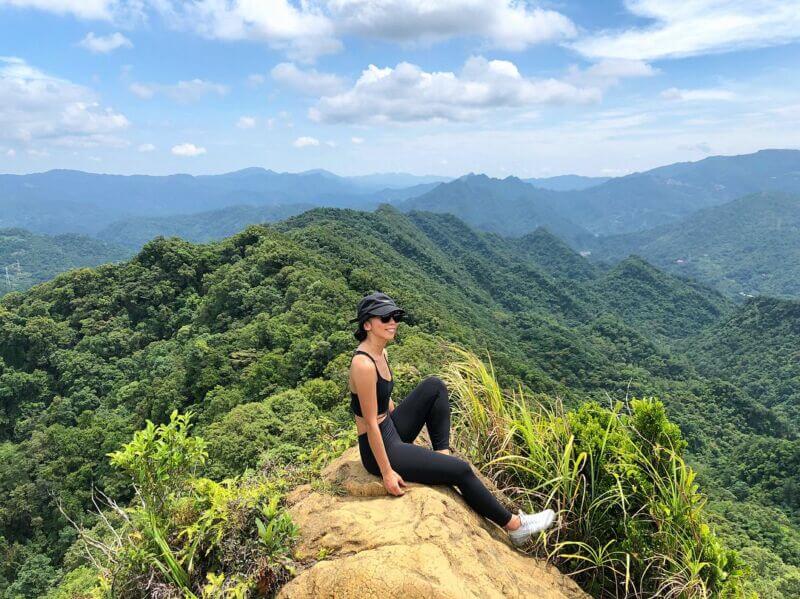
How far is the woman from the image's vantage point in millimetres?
2896

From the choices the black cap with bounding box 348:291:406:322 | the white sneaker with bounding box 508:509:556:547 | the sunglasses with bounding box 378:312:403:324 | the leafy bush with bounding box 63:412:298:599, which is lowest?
the white sneaker with bounding box 508:509:556:547

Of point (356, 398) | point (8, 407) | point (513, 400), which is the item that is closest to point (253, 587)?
point (356, 398)

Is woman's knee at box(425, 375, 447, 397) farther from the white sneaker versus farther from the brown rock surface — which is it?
the white sneaker

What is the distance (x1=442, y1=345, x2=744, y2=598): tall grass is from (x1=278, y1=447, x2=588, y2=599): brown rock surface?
317mm

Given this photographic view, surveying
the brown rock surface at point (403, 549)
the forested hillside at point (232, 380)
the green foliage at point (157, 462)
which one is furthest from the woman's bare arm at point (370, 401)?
the forested hillside at point (232, 380)

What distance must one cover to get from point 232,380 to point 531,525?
1817cm

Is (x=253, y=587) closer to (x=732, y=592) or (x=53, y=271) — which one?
(x=732, y=592)

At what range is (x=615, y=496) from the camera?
2955 mm

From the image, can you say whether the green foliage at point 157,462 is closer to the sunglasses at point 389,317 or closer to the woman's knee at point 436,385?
the sunglasses at point 389,317

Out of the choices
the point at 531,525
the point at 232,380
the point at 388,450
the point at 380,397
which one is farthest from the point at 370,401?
the point at 232,380

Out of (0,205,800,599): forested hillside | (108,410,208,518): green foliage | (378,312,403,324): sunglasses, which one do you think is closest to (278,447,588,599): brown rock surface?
(108,410,208,518): green foliage

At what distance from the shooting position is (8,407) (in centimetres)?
2697

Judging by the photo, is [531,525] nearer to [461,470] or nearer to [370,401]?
[461,470]

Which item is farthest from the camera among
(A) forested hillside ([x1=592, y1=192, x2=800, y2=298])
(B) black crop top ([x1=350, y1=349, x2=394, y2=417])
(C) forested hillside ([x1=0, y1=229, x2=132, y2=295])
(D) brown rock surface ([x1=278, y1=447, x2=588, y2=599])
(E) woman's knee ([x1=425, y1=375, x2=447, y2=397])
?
(A) forested hillside ([x1=592, y1=192, x2=800, y2=298])
